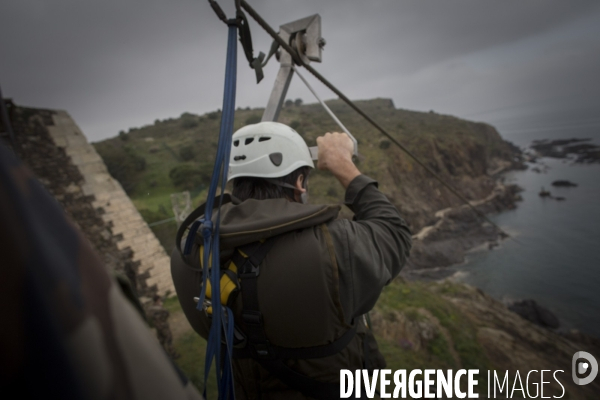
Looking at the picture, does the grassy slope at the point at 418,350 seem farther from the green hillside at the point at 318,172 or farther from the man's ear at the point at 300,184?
the green hillside at the point at 318,172

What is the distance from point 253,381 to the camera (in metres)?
1.81

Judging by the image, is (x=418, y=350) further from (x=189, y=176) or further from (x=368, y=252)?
(x=189, y=176)

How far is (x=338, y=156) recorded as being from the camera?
212cm

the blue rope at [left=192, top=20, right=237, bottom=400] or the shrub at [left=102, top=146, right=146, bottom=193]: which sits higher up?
the shrub at [left=102, top=146, right=146, bottom=193]

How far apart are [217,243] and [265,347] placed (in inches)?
28.4

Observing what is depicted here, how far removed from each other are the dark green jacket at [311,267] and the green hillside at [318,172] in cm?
1221

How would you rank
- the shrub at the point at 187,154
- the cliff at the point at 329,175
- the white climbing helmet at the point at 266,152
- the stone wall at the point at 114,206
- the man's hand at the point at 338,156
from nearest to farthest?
the white climbing helmet at the point at 266,152
the man's hand at the point at 338,156
the stone wall at the point at 114,206
the cliff at the point at 329,175
the shrub at the point at 187,154

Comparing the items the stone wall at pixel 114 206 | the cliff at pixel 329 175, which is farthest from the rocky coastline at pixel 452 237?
A: the stone wall at pixel 114 206

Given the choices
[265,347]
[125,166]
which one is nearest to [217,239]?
[265,347]

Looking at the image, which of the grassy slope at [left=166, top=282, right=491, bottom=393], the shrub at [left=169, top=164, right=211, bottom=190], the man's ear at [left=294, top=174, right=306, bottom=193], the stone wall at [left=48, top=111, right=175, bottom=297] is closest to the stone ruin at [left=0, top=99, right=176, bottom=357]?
the stone wall at [left=48, top=111, right=175, bottom=297]

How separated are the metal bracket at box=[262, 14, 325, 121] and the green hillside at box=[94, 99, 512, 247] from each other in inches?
424

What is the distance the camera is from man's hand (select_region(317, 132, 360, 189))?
2053mm

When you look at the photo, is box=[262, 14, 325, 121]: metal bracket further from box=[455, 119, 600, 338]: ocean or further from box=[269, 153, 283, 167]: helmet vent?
box=[455, 119, 600, 338]: ocean

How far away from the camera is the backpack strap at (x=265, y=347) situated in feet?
4.77
